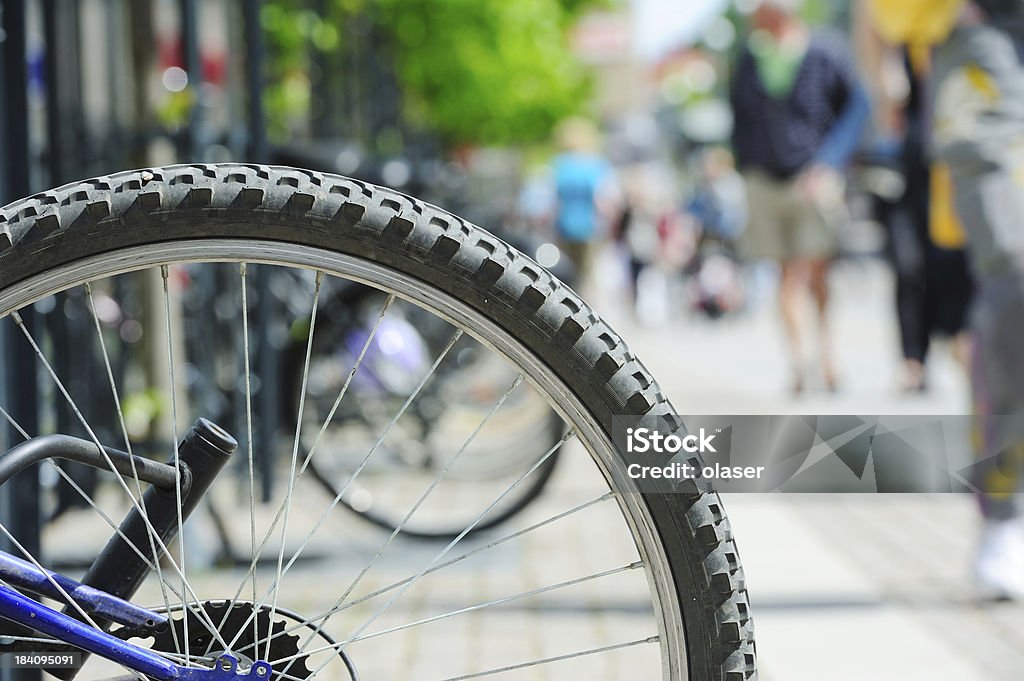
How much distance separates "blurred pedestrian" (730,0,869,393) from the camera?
822cm

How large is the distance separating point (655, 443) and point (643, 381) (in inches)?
3.3

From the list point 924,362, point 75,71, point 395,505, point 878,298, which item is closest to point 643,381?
point 395,505

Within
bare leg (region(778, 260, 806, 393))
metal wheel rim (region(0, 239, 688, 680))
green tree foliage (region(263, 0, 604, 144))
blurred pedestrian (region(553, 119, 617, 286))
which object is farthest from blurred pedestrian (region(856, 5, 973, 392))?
metal wheel rim (region(0, 239, 688, 680))

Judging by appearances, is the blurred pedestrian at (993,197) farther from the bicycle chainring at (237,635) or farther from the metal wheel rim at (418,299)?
the bicycle chainring at (237,635)

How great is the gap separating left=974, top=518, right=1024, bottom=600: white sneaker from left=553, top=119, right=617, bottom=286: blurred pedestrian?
819cm

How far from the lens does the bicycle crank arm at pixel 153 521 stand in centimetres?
193

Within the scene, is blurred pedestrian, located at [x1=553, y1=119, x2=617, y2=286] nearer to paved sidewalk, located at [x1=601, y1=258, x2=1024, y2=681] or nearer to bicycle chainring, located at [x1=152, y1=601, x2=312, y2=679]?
paved sidewalk, located at [x1=601, y1=258, x2=1024, y2=681]

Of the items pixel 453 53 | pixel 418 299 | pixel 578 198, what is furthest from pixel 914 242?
pixel 453 53

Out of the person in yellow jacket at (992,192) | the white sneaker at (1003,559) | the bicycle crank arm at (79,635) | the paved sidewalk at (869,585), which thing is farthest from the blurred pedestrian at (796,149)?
the bicycle crank arm at (79,635)

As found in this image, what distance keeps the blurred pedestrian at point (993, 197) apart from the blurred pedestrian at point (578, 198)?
8151 millimetres

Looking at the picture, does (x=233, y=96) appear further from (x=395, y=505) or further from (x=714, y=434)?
(x=714, y=434)

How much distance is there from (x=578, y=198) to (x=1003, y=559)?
864 cm

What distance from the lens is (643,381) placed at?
1.82m

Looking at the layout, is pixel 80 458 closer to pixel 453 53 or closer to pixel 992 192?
pixel 992 192
